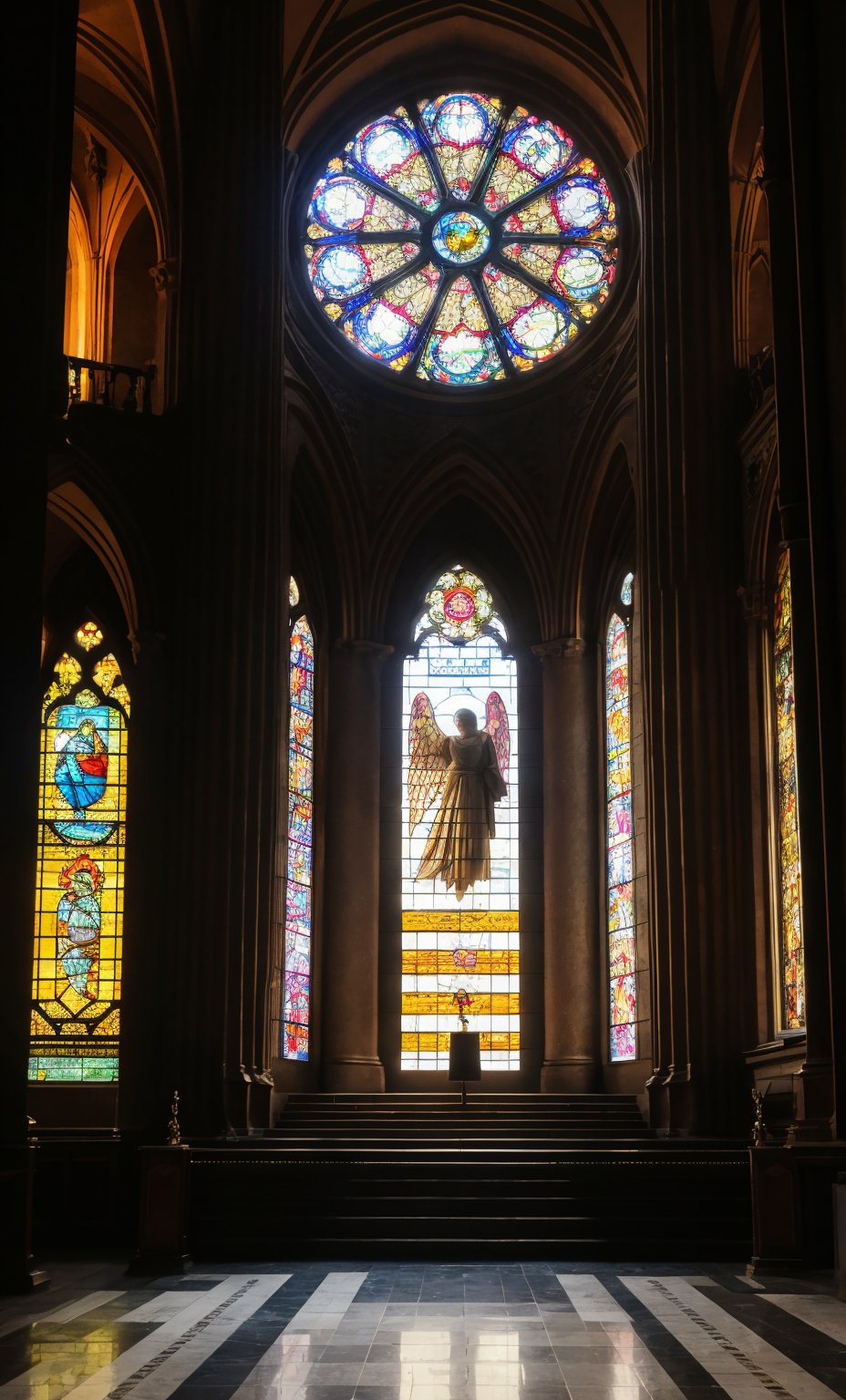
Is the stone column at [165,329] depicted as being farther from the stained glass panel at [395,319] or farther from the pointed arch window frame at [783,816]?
the pointed arch window frame at [783,816]

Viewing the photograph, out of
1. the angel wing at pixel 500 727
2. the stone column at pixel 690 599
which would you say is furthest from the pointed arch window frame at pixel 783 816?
the angel wing at pixel 500 727

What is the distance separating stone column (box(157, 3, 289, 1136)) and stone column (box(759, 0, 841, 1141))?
552 centimetres

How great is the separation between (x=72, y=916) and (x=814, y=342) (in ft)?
37.3

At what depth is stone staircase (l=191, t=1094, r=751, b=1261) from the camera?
1180cm

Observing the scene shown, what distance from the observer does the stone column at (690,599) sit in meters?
15.2

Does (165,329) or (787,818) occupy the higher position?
(165,329)

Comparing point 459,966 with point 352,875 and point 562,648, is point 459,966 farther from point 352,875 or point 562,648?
point 562,648

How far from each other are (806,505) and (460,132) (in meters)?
11.8

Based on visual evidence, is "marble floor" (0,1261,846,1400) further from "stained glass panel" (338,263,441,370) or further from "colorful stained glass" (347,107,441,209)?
"colorful stained glass" (347,107,441,209)

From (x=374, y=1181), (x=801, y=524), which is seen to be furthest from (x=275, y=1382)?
(x=801, y=524)

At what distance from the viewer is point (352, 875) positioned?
66.1ft

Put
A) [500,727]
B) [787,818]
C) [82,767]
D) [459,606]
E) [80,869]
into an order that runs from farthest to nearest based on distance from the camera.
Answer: [459,606] < [500,727] < [82,767] < [80,869] < [787,818]

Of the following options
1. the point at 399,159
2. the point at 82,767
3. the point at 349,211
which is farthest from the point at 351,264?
Answer: the point at 82,767

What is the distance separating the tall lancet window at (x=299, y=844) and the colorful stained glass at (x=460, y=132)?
5.84 meters
